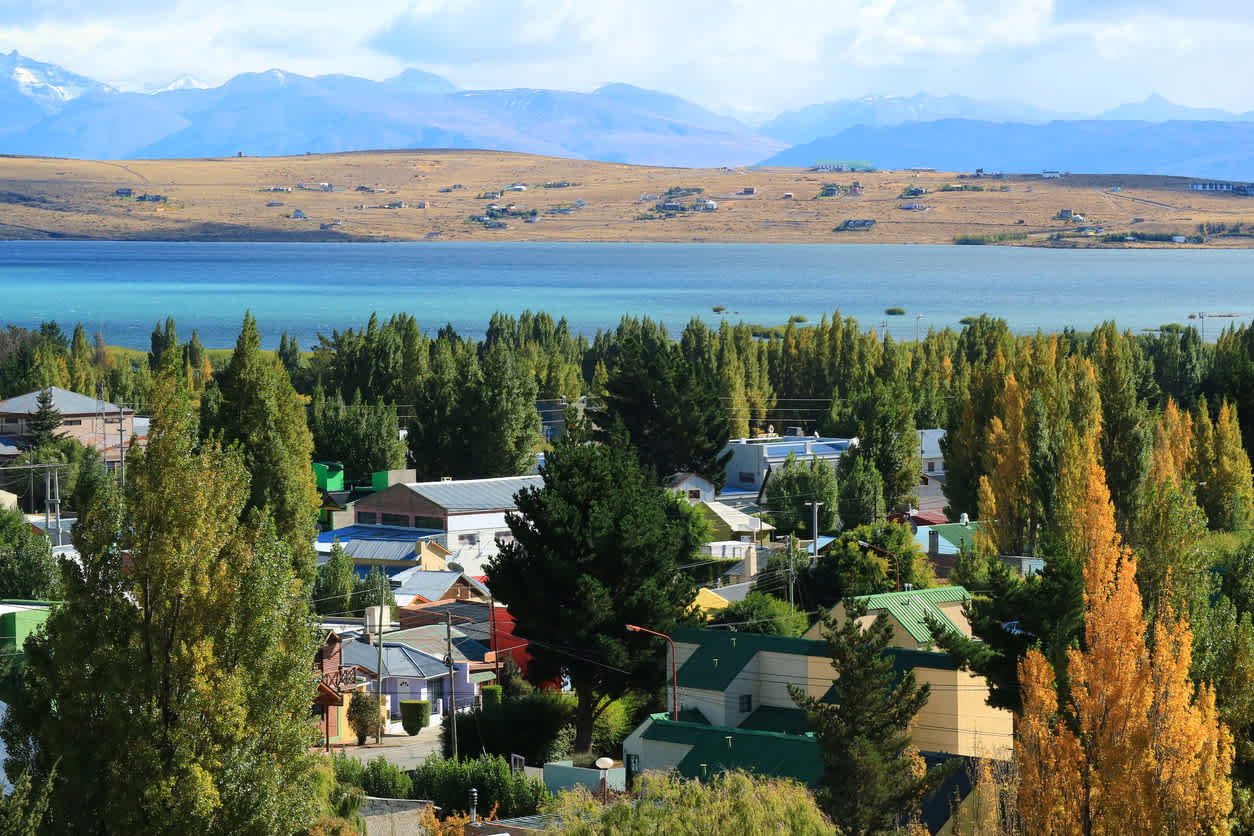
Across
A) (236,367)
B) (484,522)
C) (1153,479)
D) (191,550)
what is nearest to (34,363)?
(484,522)

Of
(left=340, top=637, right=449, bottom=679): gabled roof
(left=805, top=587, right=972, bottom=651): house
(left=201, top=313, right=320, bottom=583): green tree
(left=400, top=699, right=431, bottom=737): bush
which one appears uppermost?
(left=201, top=313, right=320, bottom=583): green tree

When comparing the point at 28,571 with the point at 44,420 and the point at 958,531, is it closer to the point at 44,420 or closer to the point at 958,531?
the point at 958,531

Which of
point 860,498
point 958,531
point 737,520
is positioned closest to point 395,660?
point 737,520

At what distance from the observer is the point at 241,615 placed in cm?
1650

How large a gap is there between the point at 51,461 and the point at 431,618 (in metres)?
27.7

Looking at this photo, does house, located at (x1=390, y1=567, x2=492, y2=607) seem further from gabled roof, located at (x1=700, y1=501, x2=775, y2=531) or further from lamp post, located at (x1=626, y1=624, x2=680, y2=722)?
lamp post, located at (x1=626, y1=624, x2=680, y2=722)

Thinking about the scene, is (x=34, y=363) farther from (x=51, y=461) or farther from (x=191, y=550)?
(x=191, y=550)

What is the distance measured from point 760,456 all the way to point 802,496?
447 inches

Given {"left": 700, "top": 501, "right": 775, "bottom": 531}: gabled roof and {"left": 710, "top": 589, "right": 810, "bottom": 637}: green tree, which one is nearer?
{"left": 710, "top": 589, "right": 810, "bottom": 637}: green tree

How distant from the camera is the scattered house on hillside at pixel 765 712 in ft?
86.0

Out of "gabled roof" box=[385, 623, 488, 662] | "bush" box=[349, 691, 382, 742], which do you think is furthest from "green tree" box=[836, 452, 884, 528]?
"bush" box=[349, 691, 382, 742]

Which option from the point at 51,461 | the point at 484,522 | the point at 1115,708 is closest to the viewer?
the point at 1115,708

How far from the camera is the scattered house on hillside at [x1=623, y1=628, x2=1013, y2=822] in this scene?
2620cm

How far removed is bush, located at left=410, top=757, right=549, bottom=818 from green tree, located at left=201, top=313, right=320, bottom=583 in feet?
23.0
